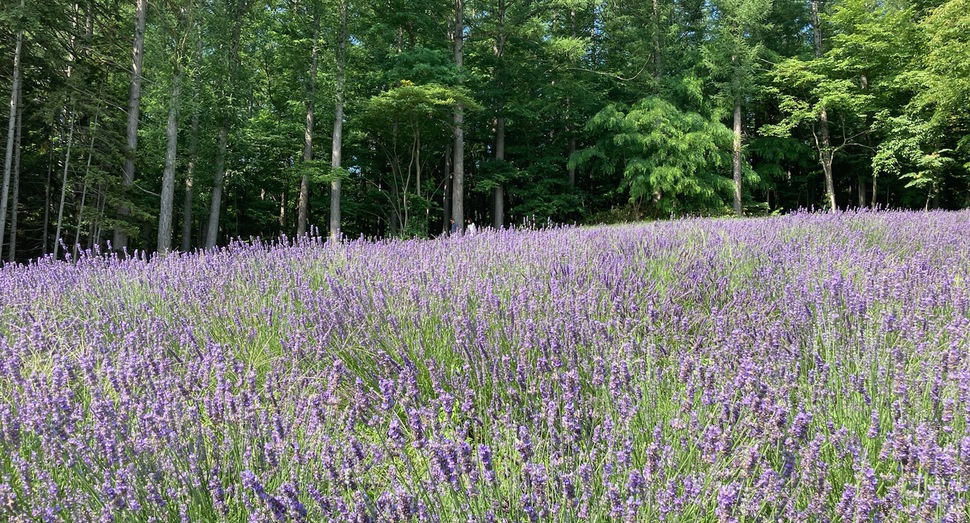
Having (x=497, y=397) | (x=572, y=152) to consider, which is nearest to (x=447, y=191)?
(x=572, y=152)

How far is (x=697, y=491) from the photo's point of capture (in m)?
1.08

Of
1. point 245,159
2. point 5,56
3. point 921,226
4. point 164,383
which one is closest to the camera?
point 164,383

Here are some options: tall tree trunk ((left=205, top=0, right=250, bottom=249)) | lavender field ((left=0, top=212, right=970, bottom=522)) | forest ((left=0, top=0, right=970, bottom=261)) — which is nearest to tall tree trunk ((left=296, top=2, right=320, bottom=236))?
forest ((left=0, top=0, right=970, bottom=261))

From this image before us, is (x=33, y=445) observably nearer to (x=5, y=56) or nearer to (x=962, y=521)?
(x=962, y=521)

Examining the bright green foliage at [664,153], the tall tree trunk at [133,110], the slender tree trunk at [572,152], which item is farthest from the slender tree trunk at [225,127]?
the slender tree trunk at [572,152]

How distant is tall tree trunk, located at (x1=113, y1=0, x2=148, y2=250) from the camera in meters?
12.1

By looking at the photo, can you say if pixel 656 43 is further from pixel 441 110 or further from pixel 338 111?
pixel 338 111

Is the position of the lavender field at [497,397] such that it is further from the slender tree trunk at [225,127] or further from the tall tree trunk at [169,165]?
the slender tree trunk at [225,127]

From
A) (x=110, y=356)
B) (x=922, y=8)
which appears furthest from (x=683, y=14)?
(x=110, y=356)

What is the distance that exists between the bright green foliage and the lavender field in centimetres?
1654

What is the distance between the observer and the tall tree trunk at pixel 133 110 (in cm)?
1205

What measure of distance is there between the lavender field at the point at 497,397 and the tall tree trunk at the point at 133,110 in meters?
10.2

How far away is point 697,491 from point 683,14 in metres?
27.7

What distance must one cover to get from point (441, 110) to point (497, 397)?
15.2 m
